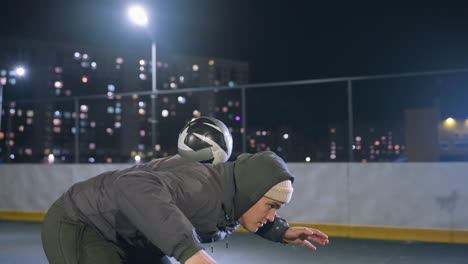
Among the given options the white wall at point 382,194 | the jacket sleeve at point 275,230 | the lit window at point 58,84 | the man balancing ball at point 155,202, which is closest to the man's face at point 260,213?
the man balancing ball at point 155,202

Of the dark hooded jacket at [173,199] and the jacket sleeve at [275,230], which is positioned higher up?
the dark hooded jacket at [173,199]

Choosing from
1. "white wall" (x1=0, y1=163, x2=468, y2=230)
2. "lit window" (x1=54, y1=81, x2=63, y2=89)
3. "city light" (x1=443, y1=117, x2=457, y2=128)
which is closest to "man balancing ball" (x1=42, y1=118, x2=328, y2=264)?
"white wall" (x1=0, y1=163, x2=468, y2=230)

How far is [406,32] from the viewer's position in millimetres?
35406

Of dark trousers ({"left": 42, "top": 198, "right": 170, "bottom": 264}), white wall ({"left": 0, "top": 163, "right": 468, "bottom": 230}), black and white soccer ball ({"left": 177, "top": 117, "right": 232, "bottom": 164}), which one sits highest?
black and white soccer ball ({"left": 177, "top": 117, "right": 232, "bottom": 164})

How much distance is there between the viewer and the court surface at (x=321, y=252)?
8.09m

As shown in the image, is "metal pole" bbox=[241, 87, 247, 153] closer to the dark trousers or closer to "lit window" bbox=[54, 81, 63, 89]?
the dark trousers

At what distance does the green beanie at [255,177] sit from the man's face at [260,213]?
41 millimetres

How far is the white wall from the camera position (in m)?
9.94

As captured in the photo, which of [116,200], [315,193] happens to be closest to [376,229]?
[315,193]

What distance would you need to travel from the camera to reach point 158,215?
231 centimetres

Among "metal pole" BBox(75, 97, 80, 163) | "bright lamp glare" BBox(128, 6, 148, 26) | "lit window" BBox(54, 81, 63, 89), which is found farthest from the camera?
"lit window" BBox(54, 81, 63, 89)

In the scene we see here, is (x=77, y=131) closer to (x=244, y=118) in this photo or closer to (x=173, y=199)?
(x=244, y=118)

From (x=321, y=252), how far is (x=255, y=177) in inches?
252

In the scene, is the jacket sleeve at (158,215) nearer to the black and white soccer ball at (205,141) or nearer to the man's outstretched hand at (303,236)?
the man's outstretched hand at (303,236)
